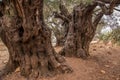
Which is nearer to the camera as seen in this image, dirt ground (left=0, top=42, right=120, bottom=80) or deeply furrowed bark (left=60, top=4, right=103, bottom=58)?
dirt ground (left=0, top=42, right=120, bottom=80)

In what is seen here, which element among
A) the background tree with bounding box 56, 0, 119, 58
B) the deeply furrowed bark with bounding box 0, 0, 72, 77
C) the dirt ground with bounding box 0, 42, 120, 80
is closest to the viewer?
the deeply furrowed bark with bounding box 0, 0, 72, 77

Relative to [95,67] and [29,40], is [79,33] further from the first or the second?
[29,40]

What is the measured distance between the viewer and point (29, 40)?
22.4 ft

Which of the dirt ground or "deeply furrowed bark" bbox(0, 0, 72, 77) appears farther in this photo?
the dirt ground

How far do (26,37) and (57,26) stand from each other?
5414 mm

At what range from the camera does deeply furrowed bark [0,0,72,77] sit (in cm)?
642

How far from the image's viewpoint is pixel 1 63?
30.5 feet

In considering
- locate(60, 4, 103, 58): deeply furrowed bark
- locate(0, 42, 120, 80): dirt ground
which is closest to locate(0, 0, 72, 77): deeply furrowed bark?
locate(0, 42, 120, 80): dirt ground

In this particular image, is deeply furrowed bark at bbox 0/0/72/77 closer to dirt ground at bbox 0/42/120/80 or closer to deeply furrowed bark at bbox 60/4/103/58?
dirt ground at bbox 0/42/120/80

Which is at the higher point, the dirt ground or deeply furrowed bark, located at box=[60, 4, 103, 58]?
deeply furrowed bark, located at box=[60, 4, 103, 58]

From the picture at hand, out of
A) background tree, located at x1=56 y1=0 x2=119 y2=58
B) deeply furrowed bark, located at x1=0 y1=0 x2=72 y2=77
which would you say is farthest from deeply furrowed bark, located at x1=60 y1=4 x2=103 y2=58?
deeply furrowed bark, located at x1=0 y1=0 x2=72 y2=77

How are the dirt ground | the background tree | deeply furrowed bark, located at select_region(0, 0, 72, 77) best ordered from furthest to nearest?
the background tree → the dirt ground → deeply furrowed bark, located at select_region(0, 0, 72, 77)

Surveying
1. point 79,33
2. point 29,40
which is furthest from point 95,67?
point 29,40

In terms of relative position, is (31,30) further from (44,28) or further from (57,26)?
(57,26)
